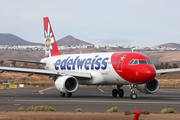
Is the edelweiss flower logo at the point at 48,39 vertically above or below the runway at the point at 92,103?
above

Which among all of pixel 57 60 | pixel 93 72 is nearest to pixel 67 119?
pixel 93 72

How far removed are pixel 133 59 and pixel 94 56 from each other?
6.42m

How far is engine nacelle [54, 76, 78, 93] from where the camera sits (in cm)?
2925

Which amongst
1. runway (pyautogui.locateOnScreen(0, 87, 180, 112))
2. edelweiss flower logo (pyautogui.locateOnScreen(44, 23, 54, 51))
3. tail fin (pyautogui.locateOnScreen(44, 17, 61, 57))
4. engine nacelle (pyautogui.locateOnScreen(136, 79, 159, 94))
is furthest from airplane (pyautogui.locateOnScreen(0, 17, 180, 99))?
edelweiss flower logo (pyautogui.locateOnScreen(44, 23, 54, 51))

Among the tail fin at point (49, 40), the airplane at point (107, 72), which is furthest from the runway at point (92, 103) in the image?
the tail fin at point (49, 40)

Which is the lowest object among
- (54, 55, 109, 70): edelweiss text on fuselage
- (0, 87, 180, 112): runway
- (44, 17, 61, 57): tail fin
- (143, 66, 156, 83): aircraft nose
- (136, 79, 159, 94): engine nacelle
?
(0, 87, 180, 112): runway

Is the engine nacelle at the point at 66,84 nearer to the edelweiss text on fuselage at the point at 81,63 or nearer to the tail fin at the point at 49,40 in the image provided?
the edelweiss text on fuselage at the point at 81,63

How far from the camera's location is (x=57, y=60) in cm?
3850

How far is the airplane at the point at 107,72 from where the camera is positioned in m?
26.4

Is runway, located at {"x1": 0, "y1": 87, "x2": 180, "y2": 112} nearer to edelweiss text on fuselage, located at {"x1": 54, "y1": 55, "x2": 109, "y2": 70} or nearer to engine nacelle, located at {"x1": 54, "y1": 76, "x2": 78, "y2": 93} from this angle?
engine nacelle, located at {"x1": 54, "y1": 76, "x2": 78, "y2": 93}

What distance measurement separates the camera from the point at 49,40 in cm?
4294

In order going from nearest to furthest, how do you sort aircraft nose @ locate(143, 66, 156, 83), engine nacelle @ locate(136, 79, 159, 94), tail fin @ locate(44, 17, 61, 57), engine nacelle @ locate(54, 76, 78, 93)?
1. aircraft nose @ locate(143, 66, 156, 83)
2. engine nacelle @ locate(54, 76, 78, 93)
3. engine nacelle @ locate(136, 79, 159, 94)
4. tail fin @ locate(44, 17, 61, 57)

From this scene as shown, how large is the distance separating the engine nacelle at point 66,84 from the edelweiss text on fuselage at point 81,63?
259 cm

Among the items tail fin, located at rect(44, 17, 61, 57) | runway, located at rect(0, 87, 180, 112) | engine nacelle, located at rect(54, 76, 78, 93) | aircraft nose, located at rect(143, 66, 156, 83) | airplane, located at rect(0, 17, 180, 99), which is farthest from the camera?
tail fin, located at rect(44, 17, 61, 57)
